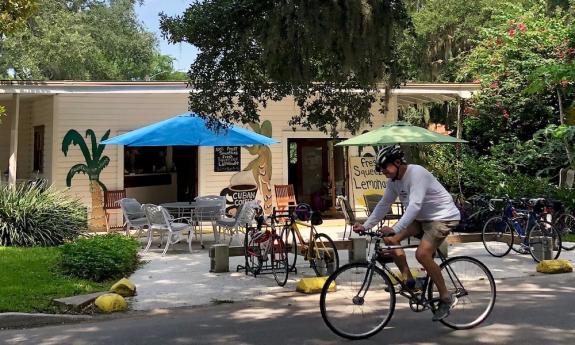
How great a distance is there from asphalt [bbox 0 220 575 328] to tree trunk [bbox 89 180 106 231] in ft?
11.4

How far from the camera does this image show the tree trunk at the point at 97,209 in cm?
1506

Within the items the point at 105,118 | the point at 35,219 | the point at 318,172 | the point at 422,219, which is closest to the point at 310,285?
the point at 422,219

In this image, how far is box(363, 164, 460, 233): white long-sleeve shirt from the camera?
577cm

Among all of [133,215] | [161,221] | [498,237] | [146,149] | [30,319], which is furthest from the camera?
[146,149]

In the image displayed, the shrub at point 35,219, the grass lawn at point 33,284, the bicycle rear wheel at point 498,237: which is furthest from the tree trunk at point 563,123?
the grass lawn at point 33,284

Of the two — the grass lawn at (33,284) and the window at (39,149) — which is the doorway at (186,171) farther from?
the grass lawn at (33,284)

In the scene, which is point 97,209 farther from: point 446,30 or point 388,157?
point 446,30

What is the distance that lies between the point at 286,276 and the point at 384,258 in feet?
9.74

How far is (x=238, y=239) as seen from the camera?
13.3 meters

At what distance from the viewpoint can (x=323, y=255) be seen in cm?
909

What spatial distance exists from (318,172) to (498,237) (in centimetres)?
768

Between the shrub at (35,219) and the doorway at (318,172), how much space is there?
7.14m

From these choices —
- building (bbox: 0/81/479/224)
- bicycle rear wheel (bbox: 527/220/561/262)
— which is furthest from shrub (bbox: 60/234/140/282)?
bicycle rear wheel (bbox: 527/220/561/262)

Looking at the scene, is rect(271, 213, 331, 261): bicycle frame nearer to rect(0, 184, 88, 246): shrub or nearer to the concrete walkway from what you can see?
the concrete walkway
